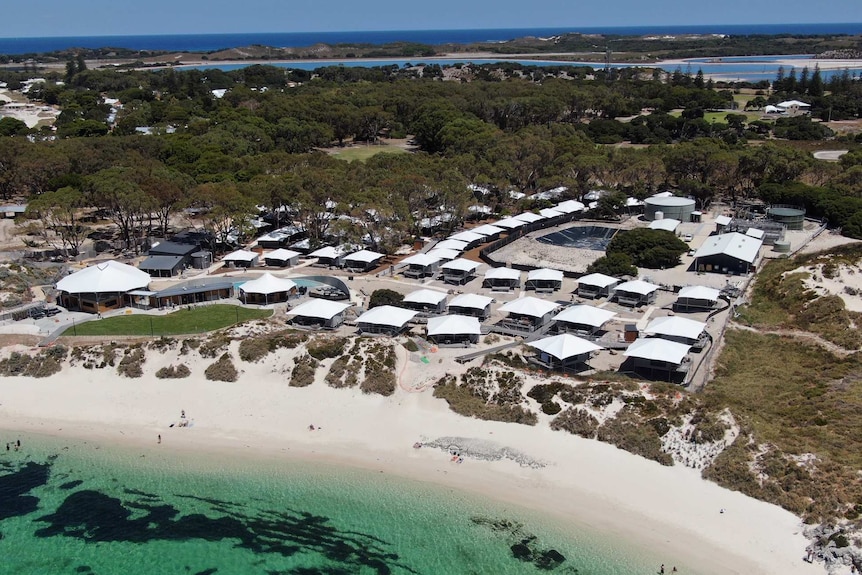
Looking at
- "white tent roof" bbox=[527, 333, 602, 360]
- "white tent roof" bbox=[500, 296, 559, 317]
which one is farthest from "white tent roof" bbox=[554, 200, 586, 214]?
"white tent roof" bbox=[527, 333, 602, 360]

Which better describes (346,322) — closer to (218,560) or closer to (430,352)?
(430,352)

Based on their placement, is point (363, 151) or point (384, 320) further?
point (363, 151)

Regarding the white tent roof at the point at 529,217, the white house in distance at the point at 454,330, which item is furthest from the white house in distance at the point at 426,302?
the white tent roof at the point at 529,217

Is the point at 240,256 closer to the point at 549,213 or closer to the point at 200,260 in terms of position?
the point at 200,260

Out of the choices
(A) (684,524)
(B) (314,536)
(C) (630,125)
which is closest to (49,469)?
(B) (314,536)

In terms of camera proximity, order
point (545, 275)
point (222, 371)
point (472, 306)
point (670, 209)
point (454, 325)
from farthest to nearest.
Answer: point (670, 209) → point (545, 275) → point (472, 306) → point (454, 325) → point (222, 371)

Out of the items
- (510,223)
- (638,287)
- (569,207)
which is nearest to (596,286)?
(638,287)
